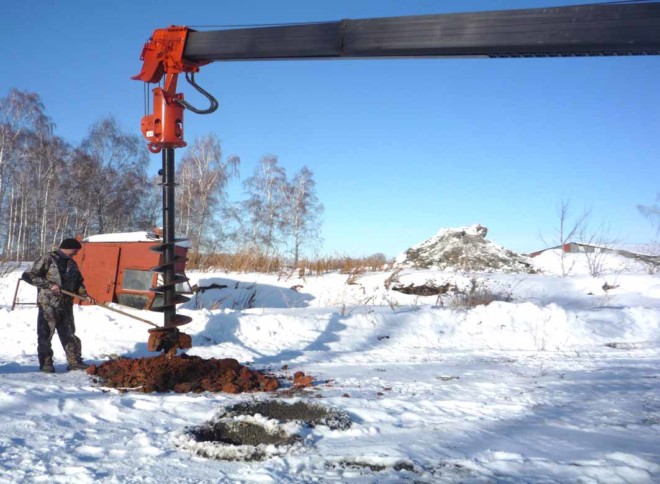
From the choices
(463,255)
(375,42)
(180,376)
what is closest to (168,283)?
(180,376)

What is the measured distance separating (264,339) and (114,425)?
199 inches

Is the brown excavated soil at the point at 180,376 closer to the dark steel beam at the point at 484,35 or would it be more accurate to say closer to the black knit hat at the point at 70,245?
the black knit hat at the point at 70,245

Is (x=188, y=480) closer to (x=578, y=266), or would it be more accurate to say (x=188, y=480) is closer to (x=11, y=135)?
(x=578, y=266)

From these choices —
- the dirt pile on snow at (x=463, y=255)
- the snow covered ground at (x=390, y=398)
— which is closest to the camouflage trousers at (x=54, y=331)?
the snow covered ground at (x=390, y=398)

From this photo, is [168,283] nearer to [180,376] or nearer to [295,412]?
[180,376]

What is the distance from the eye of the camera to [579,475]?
3.63 metres

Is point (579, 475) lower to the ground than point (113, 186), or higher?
lower

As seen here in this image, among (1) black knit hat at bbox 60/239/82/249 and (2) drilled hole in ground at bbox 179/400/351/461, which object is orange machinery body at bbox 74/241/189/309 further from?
(2) drilled hole in ground at bbox 179/400/351/461

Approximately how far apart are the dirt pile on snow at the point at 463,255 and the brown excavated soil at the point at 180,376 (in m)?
12.7

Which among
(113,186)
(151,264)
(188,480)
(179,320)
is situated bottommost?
(188,480)

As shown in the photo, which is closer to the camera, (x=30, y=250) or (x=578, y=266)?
(x=578, y=266)

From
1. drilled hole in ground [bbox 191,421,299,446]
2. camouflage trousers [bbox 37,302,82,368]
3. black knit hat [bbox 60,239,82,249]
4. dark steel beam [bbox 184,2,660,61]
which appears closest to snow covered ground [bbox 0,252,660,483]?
drilled hole in ground [bbox 191,421,299,446]

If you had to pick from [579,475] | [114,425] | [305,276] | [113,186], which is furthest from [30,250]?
[579,475]

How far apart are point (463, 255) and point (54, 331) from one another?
14.9 metres
